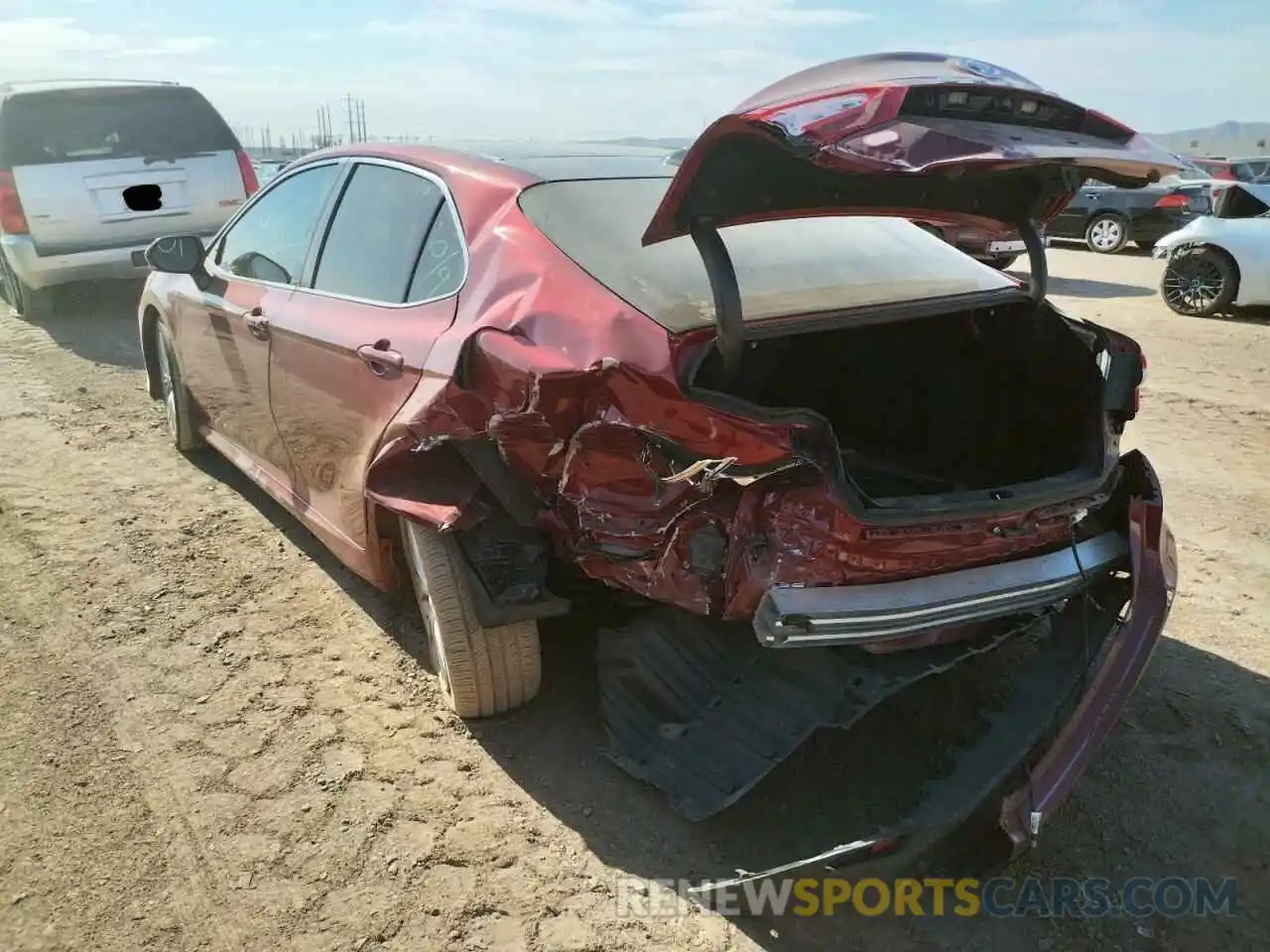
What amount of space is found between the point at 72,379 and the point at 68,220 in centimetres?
202

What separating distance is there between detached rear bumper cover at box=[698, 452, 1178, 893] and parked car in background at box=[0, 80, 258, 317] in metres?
7.99

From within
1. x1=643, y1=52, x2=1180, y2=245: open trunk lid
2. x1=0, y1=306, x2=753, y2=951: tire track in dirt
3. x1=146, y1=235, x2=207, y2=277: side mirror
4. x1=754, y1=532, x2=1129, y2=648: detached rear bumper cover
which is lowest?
x1=0, y1=306, x2=753, y2=951: tire track in dirt

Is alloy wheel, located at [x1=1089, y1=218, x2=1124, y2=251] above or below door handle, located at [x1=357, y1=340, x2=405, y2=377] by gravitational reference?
below

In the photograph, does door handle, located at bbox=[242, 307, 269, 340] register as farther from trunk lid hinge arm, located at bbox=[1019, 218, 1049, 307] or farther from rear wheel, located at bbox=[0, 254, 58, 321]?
rear wheel, located at bbox=[0, 254, 58, 321]

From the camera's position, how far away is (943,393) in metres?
3.16

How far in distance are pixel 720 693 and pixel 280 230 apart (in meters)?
2.67

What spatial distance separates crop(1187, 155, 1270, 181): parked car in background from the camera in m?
16.5

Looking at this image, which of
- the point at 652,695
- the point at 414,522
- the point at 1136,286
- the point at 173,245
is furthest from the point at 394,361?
the point at 1136,286

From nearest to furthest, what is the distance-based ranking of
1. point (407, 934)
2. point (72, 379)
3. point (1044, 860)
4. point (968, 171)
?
point (968, 171), point (407, 934), point (1044, 860), point (72, 379)

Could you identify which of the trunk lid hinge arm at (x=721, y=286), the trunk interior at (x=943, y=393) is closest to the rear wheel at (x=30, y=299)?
the trunk interior at (x=943, y=393)

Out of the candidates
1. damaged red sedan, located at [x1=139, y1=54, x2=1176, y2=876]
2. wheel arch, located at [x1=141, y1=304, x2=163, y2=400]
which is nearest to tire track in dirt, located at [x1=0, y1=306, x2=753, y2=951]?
damaged red sedan, located at [x1=139, y1=54, x2=1176, y2=876]

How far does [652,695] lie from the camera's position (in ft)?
8.98

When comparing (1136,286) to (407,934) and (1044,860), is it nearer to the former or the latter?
(1044,860)

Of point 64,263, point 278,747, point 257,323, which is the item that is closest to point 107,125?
point 64,263
